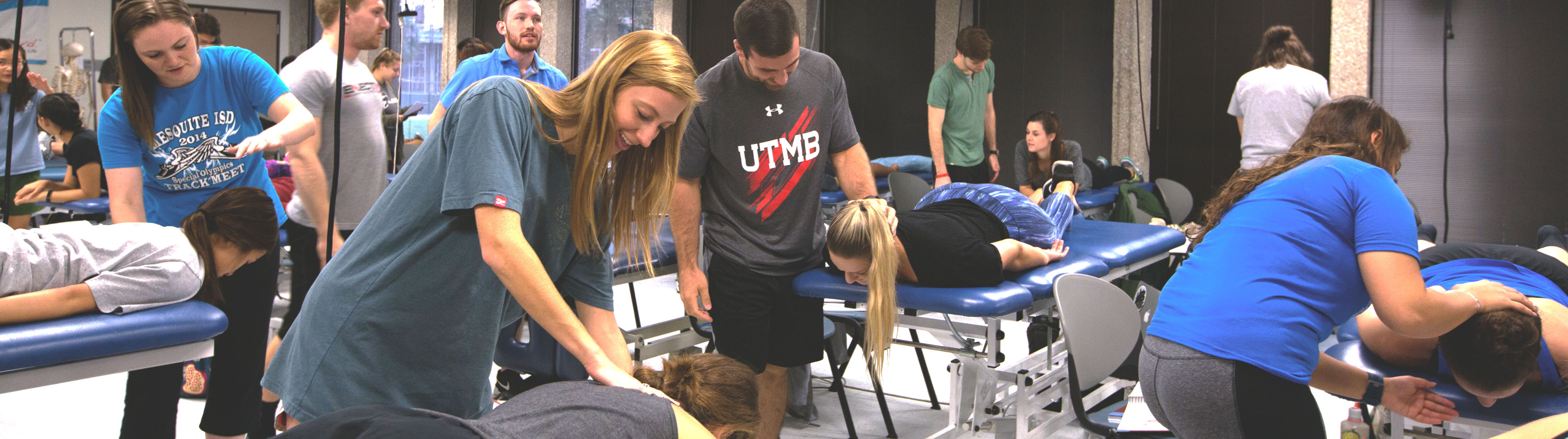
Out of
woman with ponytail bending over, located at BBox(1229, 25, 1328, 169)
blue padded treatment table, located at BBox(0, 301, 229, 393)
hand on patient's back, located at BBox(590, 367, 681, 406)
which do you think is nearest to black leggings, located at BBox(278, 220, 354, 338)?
blue padded treatment table, located at BBox(0, 301, 229, 393)

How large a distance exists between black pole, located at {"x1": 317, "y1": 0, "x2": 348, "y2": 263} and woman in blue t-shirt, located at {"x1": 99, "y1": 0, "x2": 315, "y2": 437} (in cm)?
8

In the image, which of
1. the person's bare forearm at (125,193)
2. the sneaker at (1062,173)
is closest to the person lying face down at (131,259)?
the person's bare forearm at (125,193)

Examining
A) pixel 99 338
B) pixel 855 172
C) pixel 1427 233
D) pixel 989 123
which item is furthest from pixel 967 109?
pixel 99 338

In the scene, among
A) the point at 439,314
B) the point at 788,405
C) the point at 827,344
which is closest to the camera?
the point at 439,314

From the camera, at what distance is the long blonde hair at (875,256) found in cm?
223

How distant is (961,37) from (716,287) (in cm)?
341

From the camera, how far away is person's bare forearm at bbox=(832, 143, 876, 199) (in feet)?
8.20

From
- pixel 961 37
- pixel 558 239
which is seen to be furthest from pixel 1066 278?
pixel 961 37

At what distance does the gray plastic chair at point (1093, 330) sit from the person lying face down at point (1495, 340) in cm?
46

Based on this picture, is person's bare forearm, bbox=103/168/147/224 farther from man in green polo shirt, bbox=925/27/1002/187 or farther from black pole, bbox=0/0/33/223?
man in green polo shirt, bbox=925/27/1002/187

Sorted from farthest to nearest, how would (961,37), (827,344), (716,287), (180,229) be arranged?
(961,37)
(827,344)
(716,287)
(180,229)

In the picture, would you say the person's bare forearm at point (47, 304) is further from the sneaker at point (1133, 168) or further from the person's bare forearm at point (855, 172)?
the sneaker at point (1133, 168)

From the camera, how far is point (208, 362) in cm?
263

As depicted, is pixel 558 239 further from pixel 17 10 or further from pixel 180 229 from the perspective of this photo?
pixel 17 10
